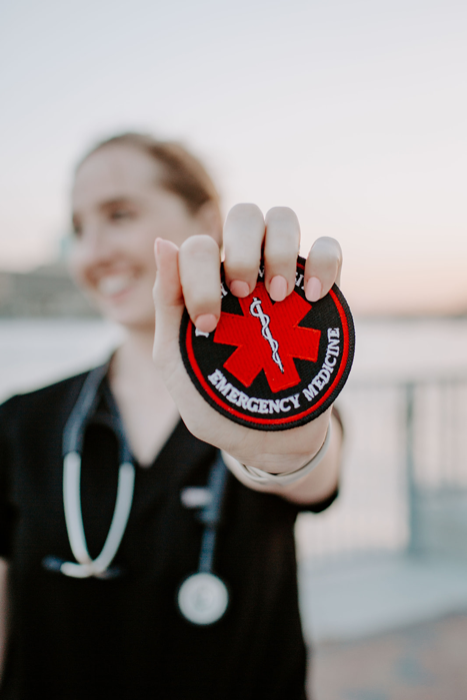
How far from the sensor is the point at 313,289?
0.84 m

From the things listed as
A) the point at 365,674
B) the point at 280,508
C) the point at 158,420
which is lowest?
the point at 365,674

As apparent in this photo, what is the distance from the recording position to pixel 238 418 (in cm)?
85

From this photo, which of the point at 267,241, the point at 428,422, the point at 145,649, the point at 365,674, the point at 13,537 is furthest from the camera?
the point at 428,422

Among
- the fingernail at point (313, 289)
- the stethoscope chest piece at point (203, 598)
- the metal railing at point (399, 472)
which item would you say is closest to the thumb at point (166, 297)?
the fingernail at point (313, 289)

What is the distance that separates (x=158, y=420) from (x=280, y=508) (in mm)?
446

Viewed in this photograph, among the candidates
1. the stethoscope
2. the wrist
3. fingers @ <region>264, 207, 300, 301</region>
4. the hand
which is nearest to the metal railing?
the stethoscope

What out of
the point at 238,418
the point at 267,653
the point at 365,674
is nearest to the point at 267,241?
the point at 238,418

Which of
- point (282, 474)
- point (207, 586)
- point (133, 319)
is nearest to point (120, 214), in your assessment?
point (133, 319)

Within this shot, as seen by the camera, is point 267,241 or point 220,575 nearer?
point 267,241

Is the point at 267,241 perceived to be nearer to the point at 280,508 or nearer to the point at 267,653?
the point at 280,508

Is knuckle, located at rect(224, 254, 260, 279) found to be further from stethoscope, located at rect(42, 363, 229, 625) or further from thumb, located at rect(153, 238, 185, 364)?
stethoscope, located at rect(42, 363, 229, 625)

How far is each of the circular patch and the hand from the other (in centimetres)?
2

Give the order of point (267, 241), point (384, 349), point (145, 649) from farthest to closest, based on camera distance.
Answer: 1. point (384, 349)
2. point (145, 649)
3. point (267, 241)

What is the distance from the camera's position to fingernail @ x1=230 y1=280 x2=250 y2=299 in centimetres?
82
